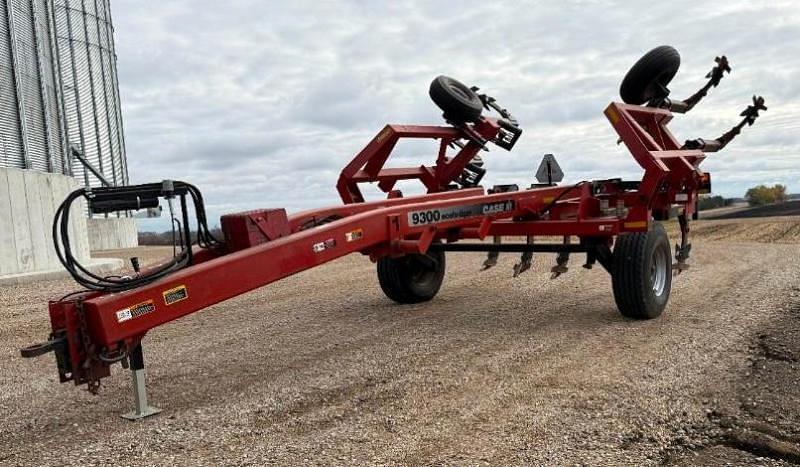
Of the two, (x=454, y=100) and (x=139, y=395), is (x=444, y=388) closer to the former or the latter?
(x=139, y=395)

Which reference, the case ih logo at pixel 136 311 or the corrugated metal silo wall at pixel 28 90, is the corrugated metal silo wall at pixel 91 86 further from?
the case ih logo at pixel 136 311

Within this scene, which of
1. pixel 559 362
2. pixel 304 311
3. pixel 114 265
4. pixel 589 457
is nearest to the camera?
pixel 589 457

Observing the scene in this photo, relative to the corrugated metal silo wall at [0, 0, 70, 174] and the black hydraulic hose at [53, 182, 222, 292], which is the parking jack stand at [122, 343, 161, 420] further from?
the corrugated metal silo wall at [0, 0, 70, 174]

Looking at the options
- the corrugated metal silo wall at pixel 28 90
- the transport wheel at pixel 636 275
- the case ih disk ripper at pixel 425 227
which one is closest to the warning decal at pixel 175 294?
the case ih disk ripper at pixel 425 227

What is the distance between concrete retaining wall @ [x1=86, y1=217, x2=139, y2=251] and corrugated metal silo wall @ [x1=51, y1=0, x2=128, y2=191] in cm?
151

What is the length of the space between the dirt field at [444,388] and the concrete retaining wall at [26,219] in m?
4.10

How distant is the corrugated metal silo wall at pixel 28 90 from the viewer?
13719 mm

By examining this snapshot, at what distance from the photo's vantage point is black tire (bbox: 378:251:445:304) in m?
8.00

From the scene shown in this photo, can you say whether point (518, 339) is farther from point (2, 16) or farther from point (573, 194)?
point (2, 16)

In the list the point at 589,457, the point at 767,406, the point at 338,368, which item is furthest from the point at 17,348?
the point at 767,406

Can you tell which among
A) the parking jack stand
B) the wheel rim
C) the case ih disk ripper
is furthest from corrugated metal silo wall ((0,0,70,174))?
the wheel rim

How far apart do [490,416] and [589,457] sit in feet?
2.51

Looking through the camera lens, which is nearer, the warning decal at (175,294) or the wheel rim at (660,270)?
the warning decal at (175,294)

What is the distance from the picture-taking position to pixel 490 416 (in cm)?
407
